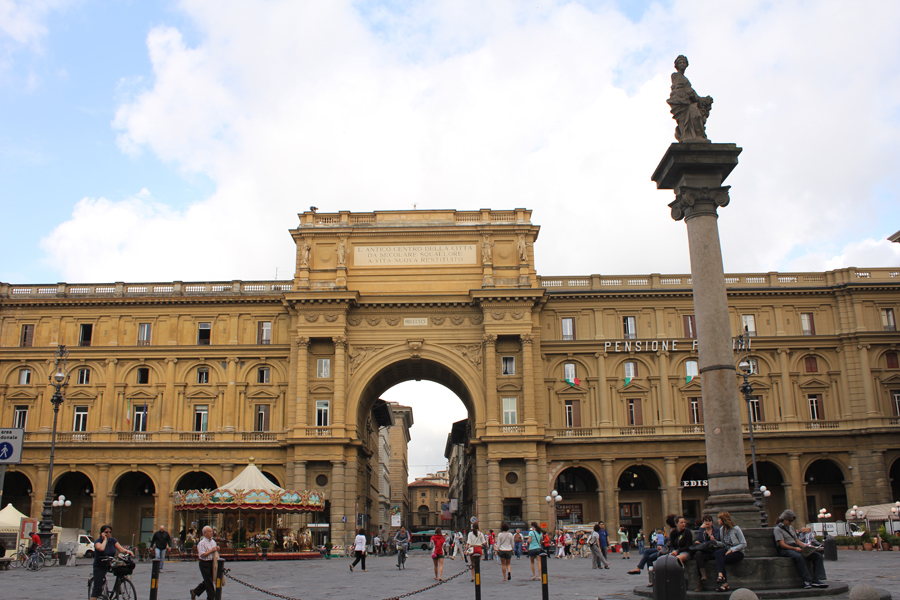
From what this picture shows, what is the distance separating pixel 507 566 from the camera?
25.9 m

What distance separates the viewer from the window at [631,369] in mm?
54469

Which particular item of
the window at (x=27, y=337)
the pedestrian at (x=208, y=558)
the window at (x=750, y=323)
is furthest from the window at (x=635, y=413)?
the pedestrian at (x=208, y=558)

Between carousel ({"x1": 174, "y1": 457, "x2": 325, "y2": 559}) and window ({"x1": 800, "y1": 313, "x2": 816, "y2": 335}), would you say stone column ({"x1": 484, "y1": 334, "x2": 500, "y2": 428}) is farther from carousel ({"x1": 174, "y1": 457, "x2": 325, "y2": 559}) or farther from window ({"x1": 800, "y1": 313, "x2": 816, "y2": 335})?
window ({"x1": 800, "y1": 313, "x2": 816, "y2": 335})

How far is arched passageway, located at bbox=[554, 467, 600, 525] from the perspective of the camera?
5512 centimetres

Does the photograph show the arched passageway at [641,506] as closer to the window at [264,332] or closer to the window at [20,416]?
the window at [264,332]

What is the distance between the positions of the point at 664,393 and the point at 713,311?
37.9 m

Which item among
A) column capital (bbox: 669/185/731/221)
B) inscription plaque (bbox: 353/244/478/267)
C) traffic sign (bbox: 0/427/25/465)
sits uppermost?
inscription plaque (bbox: 353/244/478/267)

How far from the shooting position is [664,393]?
53.9 meters

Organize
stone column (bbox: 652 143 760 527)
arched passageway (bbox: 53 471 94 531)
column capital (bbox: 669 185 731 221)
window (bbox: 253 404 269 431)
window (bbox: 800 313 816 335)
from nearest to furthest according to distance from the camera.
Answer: stone column (bbox: 652 143 760 527) → column capital (bbox: 669 185 731 221) → window (bbox: 253 404 269 431) → arched passageway (bbox: 53 471 94 531) → window (bbox: 800 313 816 335)

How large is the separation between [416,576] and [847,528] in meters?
30.0

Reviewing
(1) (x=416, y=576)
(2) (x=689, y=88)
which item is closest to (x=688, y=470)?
(1) (x=416, y=576)

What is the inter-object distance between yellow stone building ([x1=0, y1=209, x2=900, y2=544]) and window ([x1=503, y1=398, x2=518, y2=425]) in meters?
0.15

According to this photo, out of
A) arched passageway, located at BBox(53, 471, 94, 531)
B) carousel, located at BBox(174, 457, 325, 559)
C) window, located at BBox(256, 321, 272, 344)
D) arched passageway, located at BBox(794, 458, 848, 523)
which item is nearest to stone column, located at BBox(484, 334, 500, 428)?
carousel, located at BBox(174, 457, 325, 559)

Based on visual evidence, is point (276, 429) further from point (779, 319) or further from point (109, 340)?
point (779, 319)
